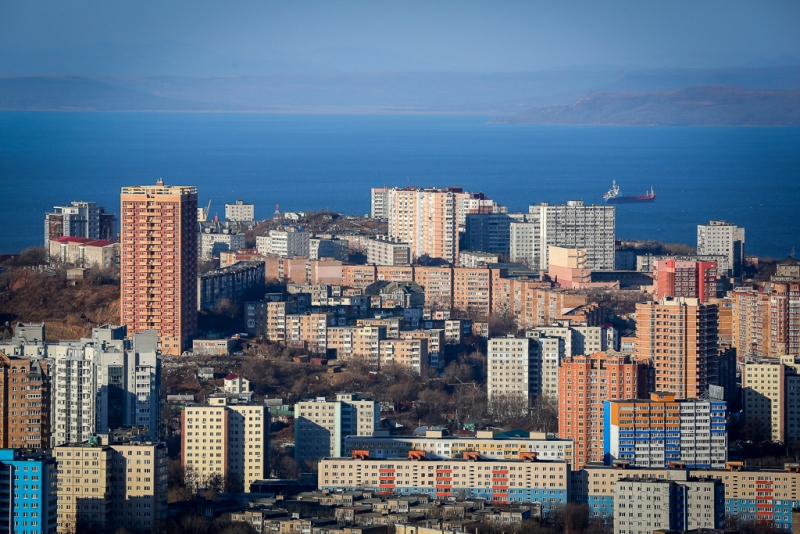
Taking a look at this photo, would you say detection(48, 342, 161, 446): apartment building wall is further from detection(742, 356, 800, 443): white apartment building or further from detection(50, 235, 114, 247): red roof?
detection(50, 235, 114, 247): red roof

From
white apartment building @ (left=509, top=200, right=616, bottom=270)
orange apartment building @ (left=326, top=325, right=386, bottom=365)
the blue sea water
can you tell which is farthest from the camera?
the blue sea water

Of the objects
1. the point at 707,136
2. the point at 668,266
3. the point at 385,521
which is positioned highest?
the point at 707,136

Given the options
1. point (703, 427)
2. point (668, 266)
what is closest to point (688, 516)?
point (703, 427)

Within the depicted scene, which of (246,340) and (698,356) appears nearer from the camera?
(698,356)

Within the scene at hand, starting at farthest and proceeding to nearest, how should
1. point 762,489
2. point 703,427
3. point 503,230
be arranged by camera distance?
point 503,230 → point 703,427 → point 762,489

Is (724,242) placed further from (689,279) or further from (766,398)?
(766,398)

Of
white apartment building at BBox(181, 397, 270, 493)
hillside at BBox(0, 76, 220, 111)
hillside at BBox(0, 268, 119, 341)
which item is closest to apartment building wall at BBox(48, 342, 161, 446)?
white apartment building at BBox(181, 397, 270, 493)

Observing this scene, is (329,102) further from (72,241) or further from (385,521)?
(385,521)
